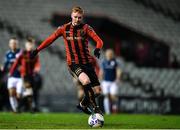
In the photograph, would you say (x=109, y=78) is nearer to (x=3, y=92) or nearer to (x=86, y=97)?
(x=3, y=92)

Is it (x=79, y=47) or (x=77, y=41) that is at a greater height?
(x=77, y=41)

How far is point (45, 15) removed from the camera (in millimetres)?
26078

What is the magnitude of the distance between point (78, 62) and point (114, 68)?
904cm

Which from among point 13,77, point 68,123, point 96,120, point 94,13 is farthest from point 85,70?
point 94,13

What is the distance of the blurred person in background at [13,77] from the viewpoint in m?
17.6

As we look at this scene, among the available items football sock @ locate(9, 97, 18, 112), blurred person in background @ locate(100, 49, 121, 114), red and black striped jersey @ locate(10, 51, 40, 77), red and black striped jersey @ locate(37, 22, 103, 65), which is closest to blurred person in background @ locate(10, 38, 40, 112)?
red and black striped jersey @ locate(10, 51, 40, 77)

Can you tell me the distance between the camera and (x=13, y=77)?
59.1 feet

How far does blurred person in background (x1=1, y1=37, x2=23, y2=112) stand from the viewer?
57.8ft

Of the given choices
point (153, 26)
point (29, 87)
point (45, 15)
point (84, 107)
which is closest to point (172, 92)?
point (153, 26)

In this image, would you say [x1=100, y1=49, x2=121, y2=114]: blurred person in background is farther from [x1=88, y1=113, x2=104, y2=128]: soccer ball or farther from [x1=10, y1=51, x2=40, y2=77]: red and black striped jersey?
[x1=88, y1=113, x2=104, y2=128]: soccer ball

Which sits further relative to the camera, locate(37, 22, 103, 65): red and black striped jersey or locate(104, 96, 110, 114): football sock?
locate(104, 96, 110, 114): football sock

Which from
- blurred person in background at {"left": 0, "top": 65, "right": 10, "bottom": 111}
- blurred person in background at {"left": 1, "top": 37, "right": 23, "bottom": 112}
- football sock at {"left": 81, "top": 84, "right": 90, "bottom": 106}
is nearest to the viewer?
football sock at {"left": 81, "top": 84, "right": 90, "bottom": 106}

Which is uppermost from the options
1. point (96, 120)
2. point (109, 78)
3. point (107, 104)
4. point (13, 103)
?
point (109, 78)

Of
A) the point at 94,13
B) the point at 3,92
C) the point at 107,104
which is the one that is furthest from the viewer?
the point at 94,13
